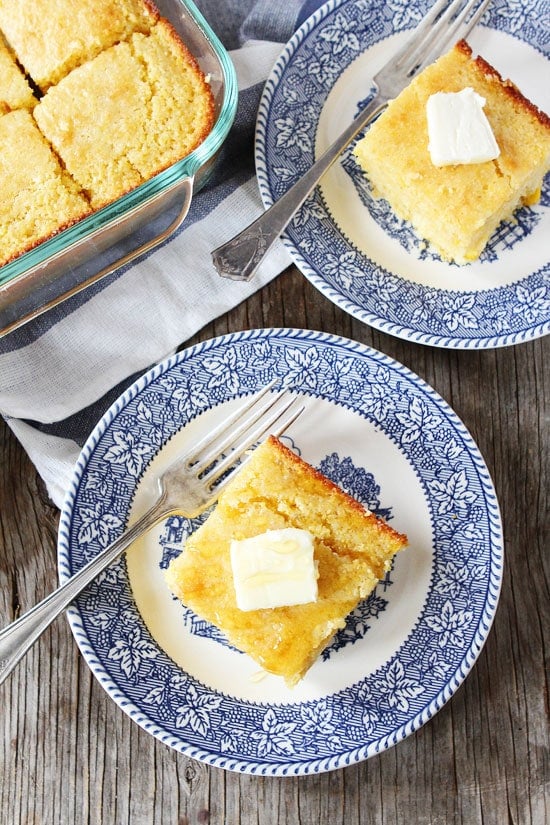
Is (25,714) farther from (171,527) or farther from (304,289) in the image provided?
(304,289)

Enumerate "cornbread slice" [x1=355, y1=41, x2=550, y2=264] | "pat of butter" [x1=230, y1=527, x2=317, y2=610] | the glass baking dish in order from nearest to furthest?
"pat of butter" [x1=230, y1=527, x2=317, y2=610]
the glass baking dish
"cornbread slice" [x1=355, y1=41, x2=550, y2=264]

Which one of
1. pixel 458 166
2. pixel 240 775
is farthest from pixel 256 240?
pixel 240 775

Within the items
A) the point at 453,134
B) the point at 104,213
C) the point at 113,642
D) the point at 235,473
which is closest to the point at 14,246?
the point at 104,213

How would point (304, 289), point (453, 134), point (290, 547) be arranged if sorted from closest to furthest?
1. point (290, 547)
2. point (453, 134)
3. point (304, 289)

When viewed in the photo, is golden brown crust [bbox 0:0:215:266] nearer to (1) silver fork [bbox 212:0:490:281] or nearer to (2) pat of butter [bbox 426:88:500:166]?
(1) silver fork [bbox 212:0:490:281]

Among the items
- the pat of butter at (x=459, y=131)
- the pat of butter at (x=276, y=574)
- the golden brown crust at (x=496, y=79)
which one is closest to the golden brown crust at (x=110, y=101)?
the pat of butter at (x=459, y=131)

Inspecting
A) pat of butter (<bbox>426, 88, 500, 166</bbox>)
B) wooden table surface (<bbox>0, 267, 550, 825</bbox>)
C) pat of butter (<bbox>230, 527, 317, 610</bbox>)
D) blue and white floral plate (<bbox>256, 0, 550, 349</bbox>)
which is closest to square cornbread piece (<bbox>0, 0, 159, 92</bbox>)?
blue and white floral plate (<bbox>256, 0, 550, 349</bbox>)
